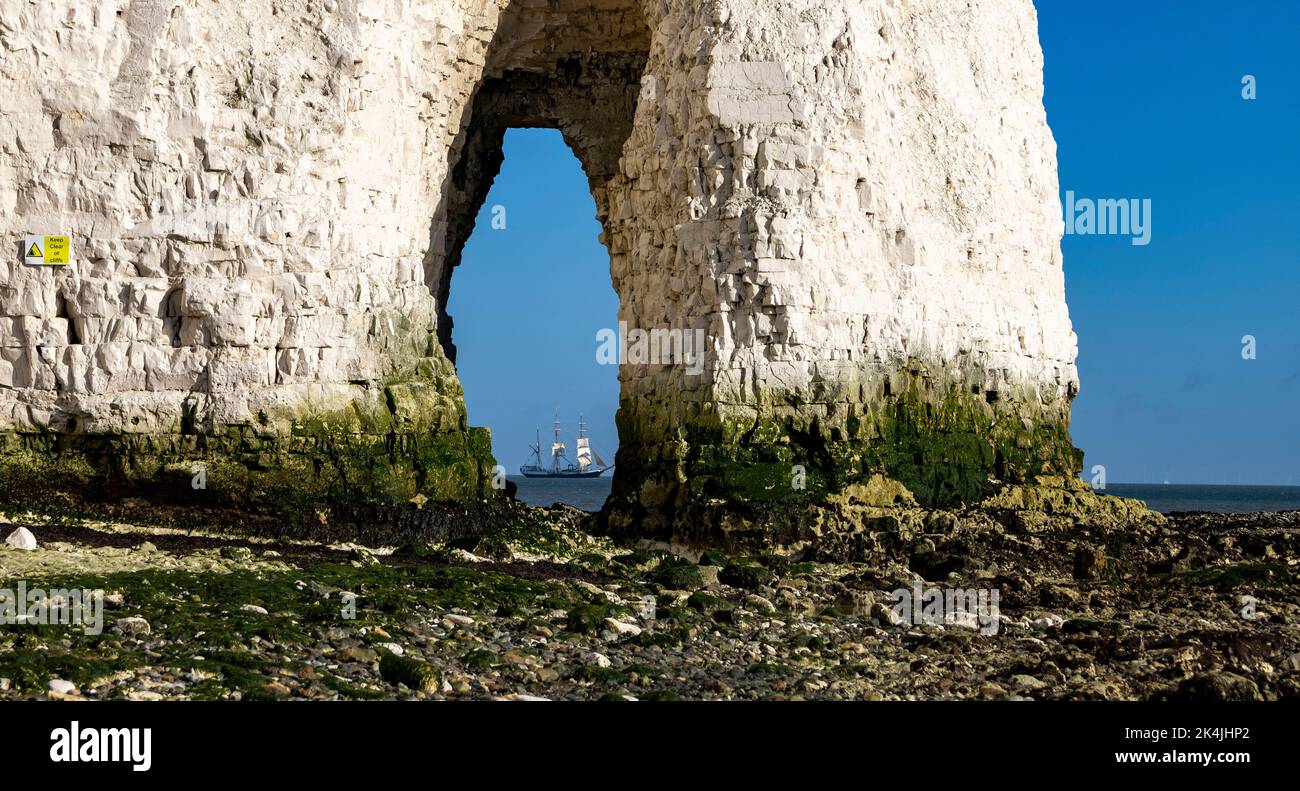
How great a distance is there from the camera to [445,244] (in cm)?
2273

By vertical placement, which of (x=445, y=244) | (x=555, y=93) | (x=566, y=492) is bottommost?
(x=566, y=492)

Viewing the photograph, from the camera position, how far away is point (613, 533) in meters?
19.0

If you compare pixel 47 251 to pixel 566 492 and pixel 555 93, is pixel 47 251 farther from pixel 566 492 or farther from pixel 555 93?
pixel 566 492

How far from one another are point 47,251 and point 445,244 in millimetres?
7668

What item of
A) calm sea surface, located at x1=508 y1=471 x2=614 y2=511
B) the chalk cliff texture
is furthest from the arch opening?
calm sea surface, located at x1=508 y1=471 x2=614 y2=511

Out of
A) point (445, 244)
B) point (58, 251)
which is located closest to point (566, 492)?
point (445, 244)

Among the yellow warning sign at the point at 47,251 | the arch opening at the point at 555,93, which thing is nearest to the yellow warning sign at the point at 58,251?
the yellow warning sign at the point at 47,251

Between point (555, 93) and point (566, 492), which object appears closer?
point (555, 93)

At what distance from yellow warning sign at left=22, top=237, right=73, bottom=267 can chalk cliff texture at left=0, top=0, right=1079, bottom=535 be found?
133 millimetres

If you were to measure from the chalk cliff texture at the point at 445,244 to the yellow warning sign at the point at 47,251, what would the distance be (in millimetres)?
133

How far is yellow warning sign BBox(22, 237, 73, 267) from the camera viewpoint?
16.1 m

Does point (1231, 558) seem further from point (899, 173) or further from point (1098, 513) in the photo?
point (899, 173)
